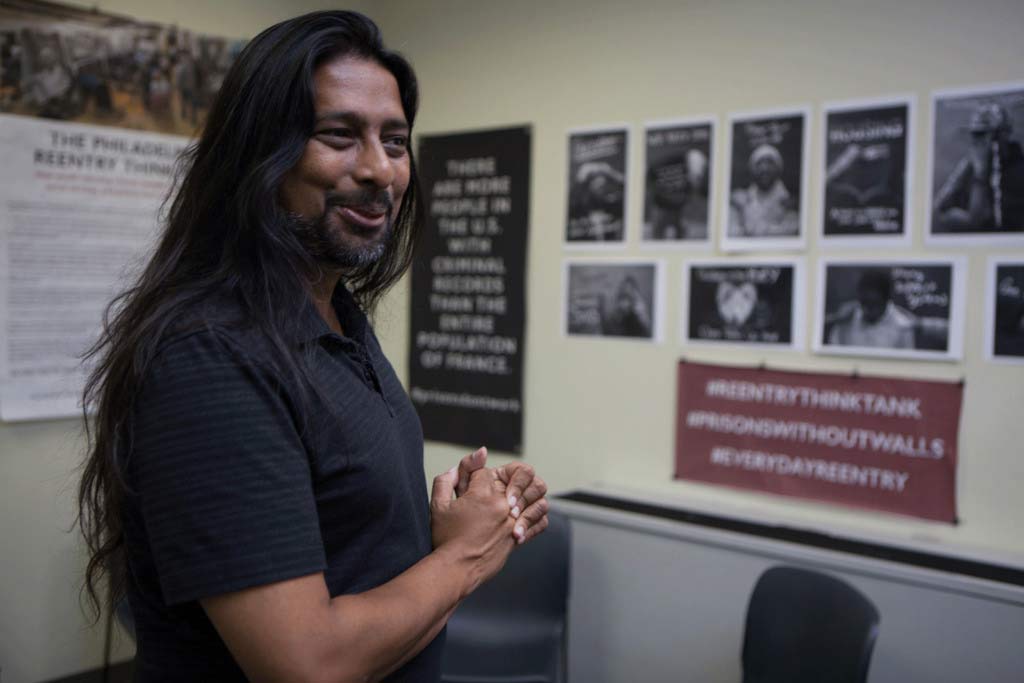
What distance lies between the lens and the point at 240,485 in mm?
791

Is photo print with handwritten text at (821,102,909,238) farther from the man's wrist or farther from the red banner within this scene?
the man's wrist

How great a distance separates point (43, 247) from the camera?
2688 mm

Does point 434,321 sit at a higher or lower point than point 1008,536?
higher

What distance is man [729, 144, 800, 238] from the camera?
240 centimetres

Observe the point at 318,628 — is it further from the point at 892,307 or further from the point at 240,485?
the point at 892,307

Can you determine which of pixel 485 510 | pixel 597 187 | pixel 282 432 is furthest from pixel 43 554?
pixel 282 432

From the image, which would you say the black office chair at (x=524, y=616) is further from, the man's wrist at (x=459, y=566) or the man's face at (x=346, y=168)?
the man's face at (x=346, y=168)

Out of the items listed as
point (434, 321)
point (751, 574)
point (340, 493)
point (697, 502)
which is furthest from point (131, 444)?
point (434, 321)

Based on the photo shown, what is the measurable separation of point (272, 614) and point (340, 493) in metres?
0.16

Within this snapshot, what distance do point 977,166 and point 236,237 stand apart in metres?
1.86

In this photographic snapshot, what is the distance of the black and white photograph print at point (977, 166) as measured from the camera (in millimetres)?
2061

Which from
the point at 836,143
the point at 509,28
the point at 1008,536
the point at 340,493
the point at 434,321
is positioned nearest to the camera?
the point at 340,493

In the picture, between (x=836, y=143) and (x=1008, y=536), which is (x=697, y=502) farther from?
(x=836, y=143)

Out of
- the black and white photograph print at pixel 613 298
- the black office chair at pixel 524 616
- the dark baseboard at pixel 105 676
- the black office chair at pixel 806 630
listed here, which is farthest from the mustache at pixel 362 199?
the dark baseboard at pixel 105 676
